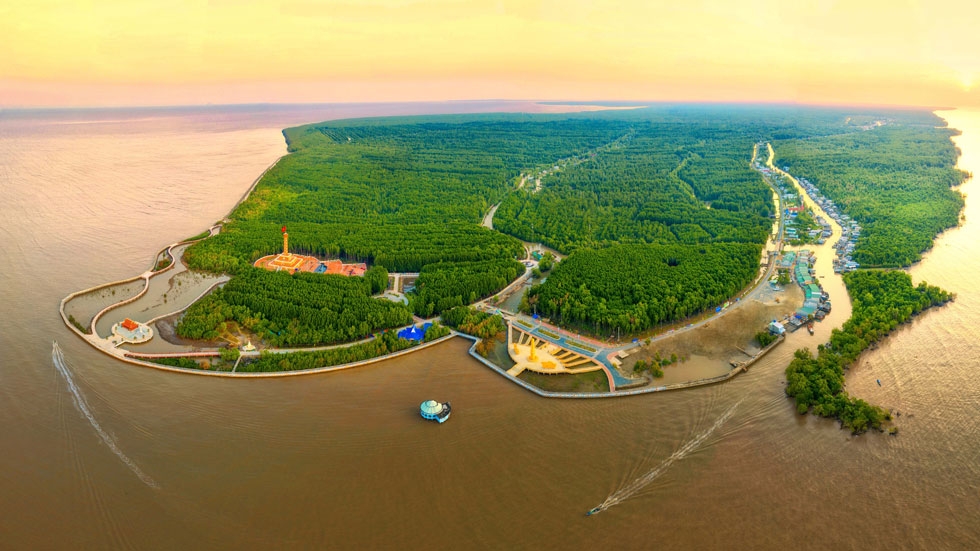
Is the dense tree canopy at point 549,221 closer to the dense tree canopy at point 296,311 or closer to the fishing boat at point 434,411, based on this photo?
the dense tree canopy at point 296,311

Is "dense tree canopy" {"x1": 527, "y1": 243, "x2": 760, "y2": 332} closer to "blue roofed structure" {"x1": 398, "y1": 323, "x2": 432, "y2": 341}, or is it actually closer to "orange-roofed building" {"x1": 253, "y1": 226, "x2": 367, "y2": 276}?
"blue roofed structure" {"x1": 398, "y1": 323, "x2": 432, "y2": 341}

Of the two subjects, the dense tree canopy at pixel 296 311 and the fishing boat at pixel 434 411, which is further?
the dense tree canopy at pixel 296 311

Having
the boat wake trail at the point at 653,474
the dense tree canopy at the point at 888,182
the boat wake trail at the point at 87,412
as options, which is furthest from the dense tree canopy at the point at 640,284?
the boat wake trail at the point at 87,412

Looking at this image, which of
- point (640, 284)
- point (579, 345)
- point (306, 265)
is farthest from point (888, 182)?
point (306, 265)

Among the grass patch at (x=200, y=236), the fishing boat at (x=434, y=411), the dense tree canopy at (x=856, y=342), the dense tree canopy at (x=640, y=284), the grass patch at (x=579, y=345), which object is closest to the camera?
the fishing boat at (x=434, y=411)

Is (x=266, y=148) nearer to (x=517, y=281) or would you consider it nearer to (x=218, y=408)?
(x=517, y=281)

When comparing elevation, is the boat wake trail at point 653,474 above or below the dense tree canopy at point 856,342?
below

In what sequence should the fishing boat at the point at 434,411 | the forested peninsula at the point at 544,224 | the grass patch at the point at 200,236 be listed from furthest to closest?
1. the grass patch at the point at 200,236
2. the forested peninsula at the point at 544,224
3. the fishing boat at the point at 434,411
